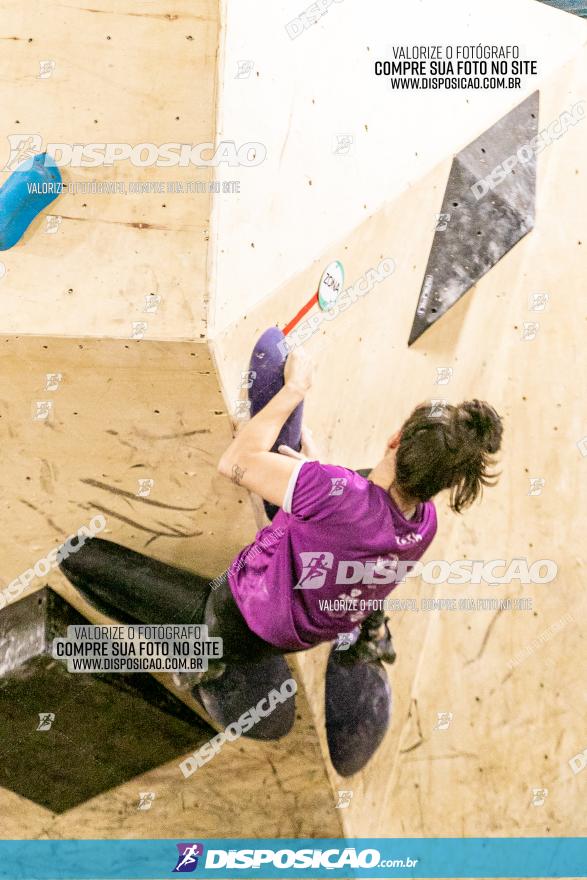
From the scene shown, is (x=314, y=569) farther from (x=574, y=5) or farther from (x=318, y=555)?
(x=574, y=5)

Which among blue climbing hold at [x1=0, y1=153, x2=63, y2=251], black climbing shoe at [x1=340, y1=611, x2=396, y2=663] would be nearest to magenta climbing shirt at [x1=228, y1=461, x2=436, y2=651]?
black climbing shoe at [x1=340, y1=611, x2=396, y2=663]

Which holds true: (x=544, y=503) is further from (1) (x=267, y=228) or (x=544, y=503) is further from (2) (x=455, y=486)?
(1) (x=267, y=228)

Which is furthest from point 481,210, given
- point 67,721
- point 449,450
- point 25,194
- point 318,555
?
point 67,721

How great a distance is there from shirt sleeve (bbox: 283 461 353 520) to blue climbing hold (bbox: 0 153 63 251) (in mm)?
877

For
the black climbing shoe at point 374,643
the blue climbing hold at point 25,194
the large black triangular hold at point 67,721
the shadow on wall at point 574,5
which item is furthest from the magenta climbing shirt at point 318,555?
the shadow on wall at point 574,5

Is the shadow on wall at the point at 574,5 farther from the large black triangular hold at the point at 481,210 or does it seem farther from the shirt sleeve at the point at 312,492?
the shirt sleeve at the point at 312,492

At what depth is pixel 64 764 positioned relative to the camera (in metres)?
2.87

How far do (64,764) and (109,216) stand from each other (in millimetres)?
1641

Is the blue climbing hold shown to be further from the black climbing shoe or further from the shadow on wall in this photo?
the shadow on wall

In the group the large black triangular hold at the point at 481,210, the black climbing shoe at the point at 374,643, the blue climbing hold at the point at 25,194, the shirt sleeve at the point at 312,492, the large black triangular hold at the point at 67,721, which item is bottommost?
the large black triangular hold at the point at 67,721

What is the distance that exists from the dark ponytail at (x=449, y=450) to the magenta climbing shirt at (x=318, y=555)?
0.32 feet

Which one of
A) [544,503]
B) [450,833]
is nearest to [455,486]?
[544,503]

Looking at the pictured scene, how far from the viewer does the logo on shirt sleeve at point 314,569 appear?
2.51m

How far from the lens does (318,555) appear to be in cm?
250
